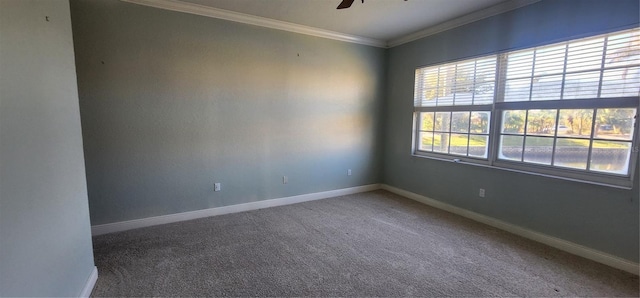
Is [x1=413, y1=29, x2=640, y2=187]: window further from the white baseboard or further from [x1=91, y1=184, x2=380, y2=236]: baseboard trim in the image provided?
the white baseboard

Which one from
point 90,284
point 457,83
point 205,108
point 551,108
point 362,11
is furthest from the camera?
point 457,83

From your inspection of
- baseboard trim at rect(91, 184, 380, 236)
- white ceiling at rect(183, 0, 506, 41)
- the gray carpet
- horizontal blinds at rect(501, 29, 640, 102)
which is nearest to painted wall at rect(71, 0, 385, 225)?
baseboard trim at rect(91, 184, 380, 236)

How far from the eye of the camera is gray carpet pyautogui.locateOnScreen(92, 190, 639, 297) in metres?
2.05

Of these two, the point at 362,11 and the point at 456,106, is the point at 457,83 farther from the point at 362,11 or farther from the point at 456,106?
the point at 362,11

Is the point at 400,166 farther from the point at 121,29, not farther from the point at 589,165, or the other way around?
the point at 121,29

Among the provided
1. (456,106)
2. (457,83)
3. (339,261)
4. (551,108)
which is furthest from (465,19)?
(339,261)

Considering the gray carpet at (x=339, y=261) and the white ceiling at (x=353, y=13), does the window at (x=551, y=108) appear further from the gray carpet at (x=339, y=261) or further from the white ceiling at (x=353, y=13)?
the gray carpet at (x=339, y=261)

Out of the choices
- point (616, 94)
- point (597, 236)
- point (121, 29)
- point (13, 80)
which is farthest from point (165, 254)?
point (616, 94)

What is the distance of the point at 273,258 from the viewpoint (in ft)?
8.16

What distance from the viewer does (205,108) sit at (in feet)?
11.1

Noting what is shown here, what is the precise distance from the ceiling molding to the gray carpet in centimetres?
253

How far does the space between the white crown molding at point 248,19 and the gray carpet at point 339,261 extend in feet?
8.34

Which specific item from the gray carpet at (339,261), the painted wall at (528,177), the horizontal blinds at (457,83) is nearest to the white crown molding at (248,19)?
the painted wall at (528,177)

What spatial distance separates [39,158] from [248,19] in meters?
2.73
